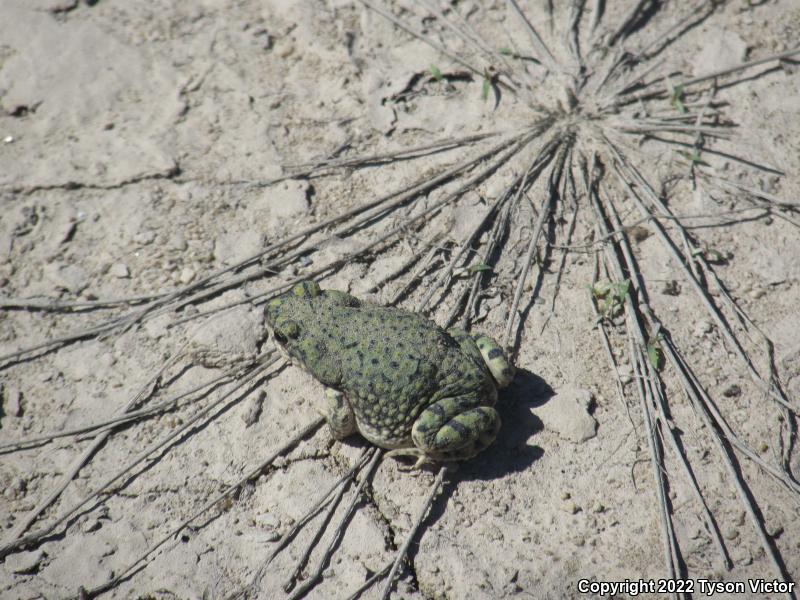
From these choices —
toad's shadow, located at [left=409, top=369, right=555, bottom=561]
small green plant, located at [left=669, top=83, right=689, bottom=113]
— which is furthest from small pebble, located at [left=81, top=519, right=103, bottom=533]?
small green plant, located at [left=669, top=83, right=689, bottom=113]

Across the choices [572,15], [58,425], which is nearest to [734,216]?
[572,15]

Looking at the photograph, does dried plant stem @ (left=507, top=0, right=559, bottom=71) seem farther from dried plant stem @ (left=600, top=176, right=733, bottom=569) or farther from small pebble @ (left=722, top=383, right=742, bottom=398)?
small pebble @ (left=722, top=383, right=742, bottom=398)

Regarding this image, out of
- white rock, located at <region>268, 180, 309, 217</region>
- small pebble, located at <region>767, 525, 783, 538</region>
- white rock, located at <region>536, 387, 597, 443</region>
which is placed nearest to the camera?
small pebble, located at <region>767, 525, 783, 538</region>

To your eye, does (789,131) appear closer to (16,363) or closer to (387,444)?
(387,444)

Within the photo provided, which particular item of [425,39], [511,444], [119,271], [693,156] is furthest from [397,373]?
[425,39]

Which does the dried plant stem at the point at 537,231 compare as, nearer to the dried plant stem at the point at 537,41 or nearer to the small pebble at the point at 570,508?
the dried plant stem at the point at 537,41

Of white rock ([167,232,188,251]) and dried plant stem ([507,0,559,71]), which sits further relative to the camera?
dried plant stem ([507,0,559,71])
